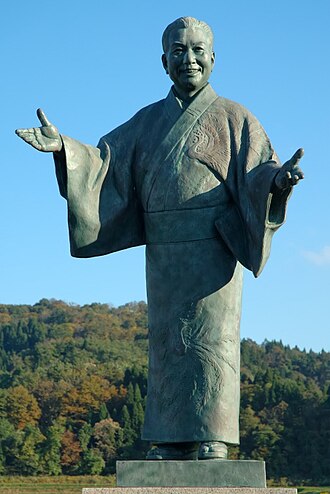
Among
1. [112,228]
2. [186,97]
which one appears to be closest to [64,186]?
[112,228]

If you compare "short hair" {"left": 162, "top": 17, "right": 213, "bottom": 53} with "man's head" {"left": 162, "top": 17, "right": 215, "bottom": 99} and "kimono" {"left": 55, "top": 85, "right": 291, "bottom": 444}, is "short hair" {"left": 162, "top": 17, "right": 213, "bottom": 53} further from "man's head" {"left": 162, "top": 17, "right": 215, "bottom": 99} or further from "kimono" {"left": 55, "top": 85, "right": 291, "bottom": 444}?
"kimono" {"left": 55, "top": 85, "right": 291, "bottom": 444}

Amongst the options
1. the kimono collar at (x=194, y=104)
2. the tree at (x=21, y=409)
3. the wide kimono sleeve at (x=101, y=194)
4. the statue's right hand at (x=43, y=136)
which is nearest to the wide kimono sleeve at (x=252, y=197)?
the kimono collar at (x=194, y=104)

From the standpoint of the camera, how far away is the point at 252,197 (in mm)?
6801

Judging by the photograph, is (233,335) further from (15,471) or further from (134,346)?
(134,346)

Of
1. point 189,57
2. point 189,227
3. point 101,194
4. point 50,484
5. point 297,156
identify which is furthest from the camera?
point 50,484

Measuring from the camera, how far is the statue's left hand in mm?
6324

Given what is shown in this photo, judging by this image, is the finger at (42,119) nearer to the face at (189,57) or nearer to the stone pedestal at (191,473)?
the face at (189,57)

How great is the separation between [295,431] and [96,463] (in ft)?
38.9

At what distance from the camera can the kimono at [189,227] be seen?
6789 millimetres

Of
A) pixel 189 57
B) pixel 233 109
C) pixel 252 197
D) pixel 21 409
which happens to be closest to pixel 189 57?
pixel 189 57

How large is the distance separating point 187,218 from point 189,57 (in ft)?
3.54

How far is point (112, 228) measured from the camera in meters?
7.26

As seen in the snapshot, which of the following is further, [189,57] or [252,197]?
[189,57]

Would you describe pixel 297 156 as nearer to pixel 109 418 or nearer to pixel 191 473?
pixel 191 473
